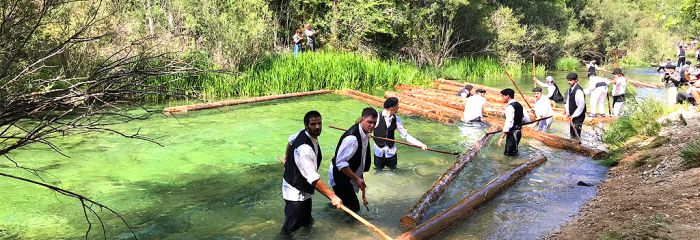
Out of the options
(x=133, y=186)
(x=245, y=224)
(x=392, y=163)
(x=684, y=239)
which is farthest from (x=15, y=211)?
(x=684, y=239)

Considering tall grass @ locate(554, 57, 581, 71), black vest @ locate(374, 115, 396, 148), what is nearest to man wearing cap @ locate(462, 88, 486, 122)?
black vest @ locate(374, 115, 396, 148)

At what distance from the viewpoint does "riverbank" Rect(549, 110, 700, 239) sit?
187 inches

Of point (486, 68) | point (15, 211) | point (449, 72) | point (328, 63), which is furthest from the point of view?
point (486, 68)

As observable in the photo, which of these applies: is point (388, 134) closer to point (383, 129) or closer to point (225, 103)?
point (383, 129)

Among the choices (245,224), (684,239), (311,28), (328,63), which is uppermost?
(311,28)

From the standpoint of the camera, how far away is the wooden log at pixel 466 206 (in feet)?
18.0

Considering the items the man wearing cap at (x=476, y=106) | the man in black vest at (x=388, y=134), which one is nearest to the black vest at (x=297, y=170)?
the man in black vest at (x=388, y=134)

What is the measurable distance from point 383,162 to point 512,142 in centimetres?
270

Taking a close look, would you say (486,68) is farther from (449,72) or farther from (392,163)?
(392,163)

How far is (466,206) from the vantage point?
6.32 m

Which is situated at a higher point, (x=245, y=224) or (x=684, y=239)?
(x=684, y=239)

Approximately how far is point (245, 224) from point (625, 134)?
25.8 feet

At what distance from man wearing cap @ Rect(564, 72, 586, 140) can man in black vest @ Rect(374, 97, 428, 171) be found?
4235mm

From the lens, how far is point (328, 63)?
60.1 ft
